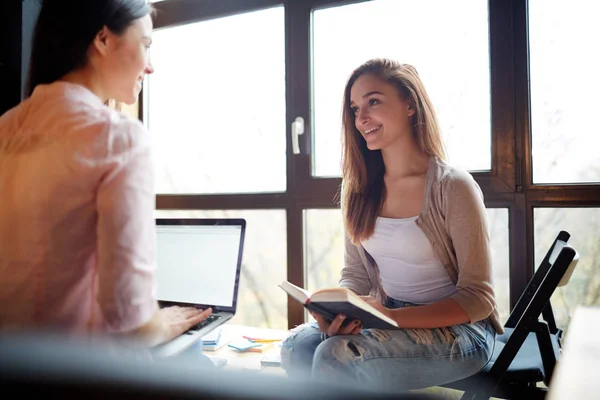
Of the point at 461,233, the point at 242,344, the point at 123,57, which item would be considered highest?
the point at 123,57

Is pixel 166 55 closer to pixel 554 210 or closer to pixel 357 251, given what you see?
pixel 357 251

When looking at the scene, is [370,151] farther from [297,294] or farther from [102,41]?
[102,41]

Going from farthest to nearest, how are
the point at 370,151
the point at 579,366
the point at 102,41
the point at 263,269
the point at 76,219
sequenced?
the point at 263,269
the point at 370,151
the point at 102,41
the point at 76,219
the point at 579,366

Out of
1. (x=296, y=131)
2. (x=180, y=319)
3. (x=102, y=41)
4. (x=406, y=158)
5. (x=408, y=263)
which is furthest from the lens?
(x=296, y=131)

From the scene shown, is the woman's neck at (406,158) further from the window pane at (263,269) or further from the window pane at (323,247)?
the window pane at (263,269)

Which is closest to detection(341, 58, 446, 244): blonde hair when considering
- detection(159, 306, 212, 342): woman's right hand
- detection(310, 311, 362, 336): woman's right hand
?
detection(310, 311, 362, 336): woman's right hand

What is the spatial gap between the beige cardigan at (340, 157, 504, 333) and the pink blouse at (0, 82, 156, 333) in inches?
32.3

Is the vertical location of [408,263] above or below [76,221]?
below

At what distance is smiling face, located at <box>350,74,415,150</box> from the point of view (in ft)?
4.78

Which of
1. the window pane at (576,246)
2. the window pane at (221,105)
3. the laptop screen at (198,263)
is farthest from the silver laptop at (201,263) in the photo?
the window pane at (576,246)

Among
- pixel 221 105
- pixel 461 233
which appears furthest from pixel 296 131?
pixel 461 233

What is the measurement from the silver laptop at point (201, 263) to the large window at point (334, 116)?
519 mm

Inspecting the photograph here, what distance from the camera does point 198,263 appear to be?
5.26ft

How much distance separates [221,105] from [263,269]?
2.64ft
